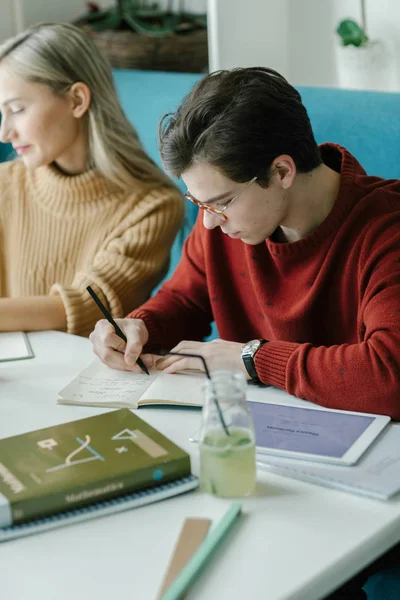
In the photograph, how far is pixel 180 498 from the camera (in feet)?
3.26

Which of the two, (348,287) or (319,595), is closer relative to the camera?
(319,595)

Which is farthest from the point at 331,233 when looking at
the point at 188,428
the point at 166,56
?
the point at 166,56

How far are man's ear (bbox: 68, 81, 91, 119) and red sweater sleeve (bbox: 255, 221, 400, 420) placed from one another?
2.95 feet

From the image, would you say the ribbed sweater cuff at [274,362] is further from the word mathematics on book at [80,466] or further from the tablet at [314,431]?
the word mathematics on book at [80,466]

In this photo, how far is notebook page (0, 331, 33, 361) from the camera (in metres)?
1.54

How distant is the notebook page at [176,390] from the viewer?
4.08 feet

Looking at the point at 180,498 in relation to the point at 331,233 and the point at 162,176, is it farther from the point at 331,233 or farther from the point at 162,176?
the point at 162,176

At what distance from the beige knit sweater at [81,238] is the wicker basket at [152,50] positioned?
0.83m

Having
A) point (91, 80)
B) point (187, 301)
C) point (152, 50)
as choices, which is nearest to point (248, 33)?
point (152, 50)

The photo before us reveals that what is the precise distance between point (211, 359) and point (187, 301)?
1.21ft

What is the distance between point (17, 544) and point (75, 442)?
0.18m

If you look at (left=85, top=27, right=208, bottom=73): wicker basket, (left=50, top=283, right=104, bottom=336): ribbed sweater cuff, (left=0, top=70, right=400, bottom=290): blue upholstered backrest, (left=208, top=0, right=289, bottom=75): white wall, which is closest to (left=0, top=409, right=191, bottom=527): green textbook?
(left=50, top=283, right=104, bottom=336): ribbed sweater cuff

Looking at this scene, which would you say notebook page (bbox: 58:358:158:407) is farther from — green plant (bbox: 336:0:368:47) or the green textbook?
green plant (bbox: 336:0:368:47)

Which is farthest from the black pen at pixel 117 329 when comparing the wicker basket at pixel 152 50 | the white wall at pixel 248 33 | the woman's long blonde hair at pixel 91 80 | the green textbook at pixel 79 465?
the wicker basket at pixel 152 50
